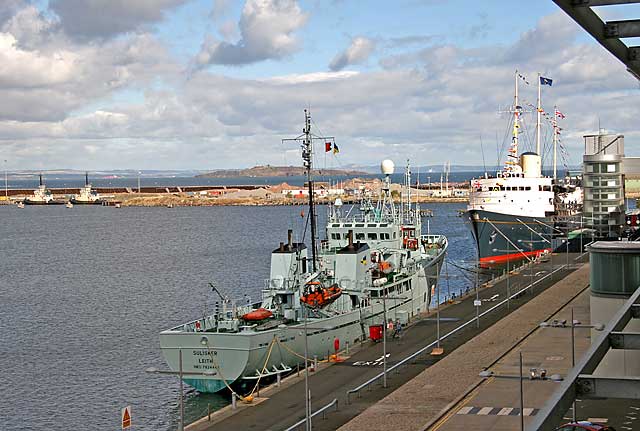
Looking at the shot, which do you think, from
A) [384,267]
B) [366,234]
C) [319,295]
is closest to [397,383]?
[319,295]

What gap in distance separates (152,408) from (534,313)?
23.6 metres

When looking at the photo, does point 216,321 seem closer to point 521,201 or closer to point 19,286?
point 19,286

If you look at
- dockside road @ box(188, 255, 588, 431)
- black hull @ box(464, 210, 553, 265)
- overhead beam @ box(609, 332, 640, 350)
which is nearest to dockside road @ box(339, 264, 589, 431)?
dockside road @ box(188, 255, 588, 431)

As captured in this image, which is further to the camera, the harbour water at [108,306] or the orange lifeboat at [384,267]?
the orange lifeboat at [384,267]

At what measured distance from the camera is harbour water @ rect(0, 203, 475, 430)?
38.1 m

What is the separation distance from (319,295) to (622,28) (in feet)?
110

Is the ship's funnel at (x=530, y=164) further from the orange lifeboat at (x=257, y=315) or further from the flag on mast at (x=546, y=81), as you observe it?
the orange lifeboat at (x=257, y=315)

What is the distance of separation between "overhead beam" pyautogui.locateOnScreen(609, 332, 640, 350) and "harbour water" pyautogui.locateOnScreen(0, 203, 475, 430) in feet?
89.7

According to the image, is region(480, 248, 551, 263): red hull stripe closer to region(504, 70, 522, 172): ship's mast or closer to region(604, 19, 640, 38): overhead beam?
region(504, 70, 522, 172): ship's mast

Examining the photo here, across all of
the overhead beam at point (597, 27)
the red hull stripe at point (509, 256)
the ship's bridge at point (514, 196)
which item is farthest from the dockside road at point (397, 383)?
the ship's bridge at point (514, 196)

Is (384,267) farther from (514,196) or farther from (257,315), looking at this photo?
(514,196)

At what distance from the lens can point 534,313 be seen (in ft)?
165

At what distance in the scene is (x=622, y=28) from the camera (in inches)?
391

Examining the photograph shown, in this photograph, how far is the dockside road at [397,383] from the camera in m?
29.8
